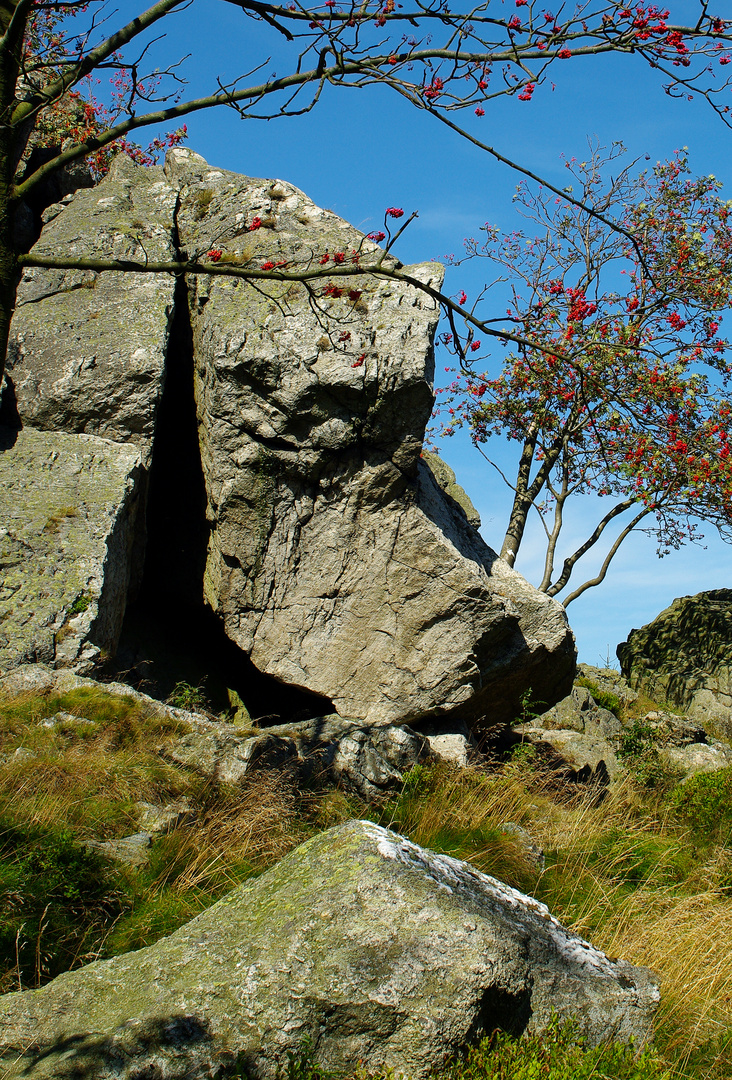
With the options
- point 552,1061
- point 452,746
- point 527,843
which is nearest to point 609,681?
point 452,746

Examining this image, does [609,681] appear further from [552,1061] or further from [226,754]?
[552,1061]

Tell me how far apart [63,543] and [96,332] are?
130 inches

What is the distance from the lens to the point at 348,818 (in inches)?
279

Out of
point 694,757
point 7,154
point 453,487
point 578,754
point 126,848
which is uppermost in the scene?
point 453,487

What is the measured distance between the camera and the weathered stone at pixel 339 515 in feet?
33.0

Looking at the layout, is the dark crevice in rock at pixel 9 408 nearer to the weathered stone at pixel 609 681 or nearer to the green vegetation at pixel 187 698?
the green vegetation at pixel 187 698

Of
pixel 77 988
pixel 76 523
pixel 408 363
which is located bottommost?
pixel 77 988

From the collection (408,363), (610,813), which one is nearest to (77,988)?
(610,813)

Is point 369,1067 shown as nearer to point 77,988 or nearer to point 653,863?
point 77,988

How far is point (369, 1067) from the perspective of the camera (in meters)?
3.58

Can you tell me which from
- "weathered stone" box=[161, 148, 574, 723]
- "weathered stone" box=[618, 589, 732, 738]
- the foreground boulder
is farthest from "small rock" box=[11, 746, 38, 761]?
"weathered stone" box=[618, 589, 732, 738]

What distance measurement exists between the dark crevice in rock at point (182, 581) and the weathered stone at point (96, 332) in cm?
67

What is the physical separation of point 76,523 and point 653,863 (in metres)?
7.31

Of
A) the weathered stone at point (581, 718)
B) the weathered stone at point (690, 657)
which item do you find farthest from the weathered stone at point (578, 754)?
the weathered stone at point (690, 657)
